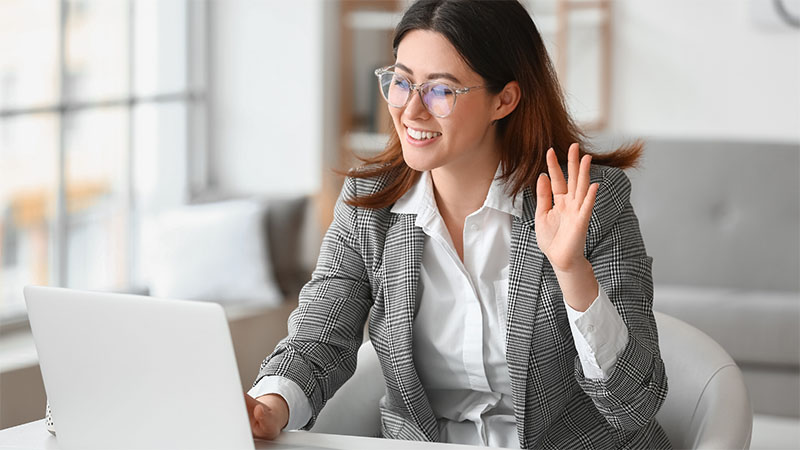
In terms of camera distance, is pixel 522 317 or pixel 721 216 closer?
pixel 522 317

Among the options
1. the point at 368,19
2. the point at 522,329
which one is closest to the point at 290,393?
the point at 522,329

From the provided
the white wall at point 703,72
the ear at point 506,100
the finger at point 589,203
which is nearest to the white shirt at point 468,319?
the ear at point 506,100

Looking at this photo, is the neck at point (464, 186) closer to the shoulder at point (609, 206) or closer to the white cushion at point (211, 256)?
the shoulder at point (609, 206)

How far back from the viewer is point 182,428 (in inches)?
47.1

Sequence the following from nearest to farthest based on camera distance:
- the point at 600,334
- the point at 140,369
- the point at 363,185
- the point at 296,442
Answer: the point at 140,369 → the point at 296,442 → the point at 600,334 → the point at 363,185

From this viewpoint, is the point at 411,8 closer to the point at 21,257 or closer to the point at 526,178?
the point at 526,178

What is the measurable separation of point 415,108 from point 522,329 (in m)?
0.38

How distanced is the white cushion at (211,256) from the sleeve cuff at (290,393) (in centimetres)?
236

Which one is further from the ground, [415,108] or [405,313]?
[415,108]

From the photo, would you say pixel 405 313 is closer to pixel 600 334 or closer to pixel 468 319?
pixel 468 319

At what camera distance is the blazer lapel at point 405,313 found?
1.67 m

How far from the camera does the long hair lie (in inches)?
63.6

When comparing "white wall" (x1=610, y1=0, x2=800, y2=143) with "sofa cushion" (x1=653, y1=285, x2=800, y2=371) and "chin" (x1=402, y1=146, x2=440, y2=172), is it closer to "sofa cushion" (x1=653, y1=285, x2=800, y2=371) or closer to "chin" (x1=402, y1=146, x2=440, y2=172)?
"sofa cushion" (x1=653, y1=285, x2=800, y2=371)

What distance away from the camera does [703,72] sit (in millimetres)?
4367
